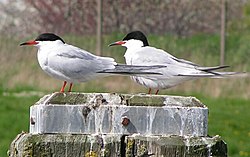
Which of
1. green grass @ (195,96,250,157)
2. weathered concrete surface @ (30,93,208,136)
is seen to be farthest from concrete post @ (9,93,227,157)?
green grass @ (195,96,250,157)

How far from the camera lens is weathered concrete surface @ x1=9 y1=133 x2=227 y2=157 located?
2.25 metres

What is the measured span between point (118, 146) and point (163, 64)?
224 cm

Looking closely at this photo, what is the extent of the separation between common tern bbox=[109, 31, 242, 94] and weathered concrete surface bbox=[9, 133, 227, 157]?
1.52 meters

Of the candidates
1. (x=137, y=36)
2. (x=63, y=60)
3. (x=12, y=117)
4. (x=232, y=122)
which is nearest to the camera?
(x=63, y=60)

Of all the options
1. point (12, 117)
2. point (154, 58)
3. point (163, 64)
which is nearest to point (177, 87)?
point (12, 117)

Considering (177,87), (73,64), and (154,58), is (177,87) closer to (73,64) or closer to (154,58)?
(154,58)

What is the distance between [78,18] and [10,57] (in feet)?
5.97

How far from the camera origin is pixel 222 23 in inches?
666

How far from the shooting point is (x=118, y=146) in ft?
7.40

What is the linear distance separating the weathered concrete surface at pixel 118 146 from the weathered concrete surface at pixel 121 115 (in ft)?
0.08

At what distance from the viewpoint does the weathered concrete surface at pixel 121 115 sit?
2.28 metres

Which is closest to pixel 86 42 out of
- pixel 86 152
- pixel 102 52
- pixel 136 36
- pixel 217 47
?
pixel 102 52

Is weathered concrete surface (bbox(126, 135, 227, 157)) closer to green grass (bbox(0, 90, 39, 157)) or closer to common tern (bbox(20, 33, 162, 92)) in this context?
common tern (bbox(20, 33, 162, 92))

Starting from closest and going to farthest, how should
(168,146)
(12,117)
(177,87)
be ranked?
(168,146)
(12,117)
(177,87)
